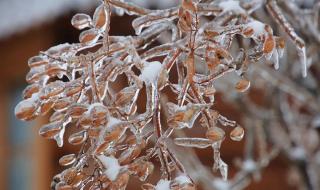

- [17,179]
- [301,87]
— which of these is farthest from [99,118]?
[17,179]

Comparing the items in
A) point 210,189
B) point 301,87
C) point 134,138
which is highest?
point 134,138

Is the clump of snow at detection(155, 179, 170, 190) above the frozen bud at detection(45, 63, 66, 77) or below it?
below

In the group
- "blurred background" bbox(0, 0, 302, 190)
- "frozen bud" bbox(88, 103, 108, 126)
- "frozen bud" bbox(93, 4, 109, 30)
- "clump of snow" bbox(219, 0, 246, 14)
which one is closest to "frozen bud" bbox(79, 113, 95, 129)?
"frozen bud" bbox(88, 103, 108, 126)

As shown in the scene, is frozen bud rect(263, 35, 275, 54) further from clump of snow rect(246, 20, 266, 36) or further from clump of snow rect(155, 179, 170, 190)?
clump of snow rect(155, 179, 170, 190)

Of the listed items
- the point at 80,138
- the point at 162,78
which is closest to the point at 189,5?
the point at 162,78

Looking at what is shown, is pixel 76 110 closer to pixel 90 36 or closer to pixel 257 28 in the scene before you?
pixel 90 36

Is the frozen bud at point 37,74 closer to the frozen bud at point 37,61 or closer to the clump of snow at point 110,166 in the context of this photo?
the frozen bud at point 37,61

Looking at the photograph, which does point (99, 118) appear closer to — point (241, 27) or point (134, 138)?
point (134, 138)
